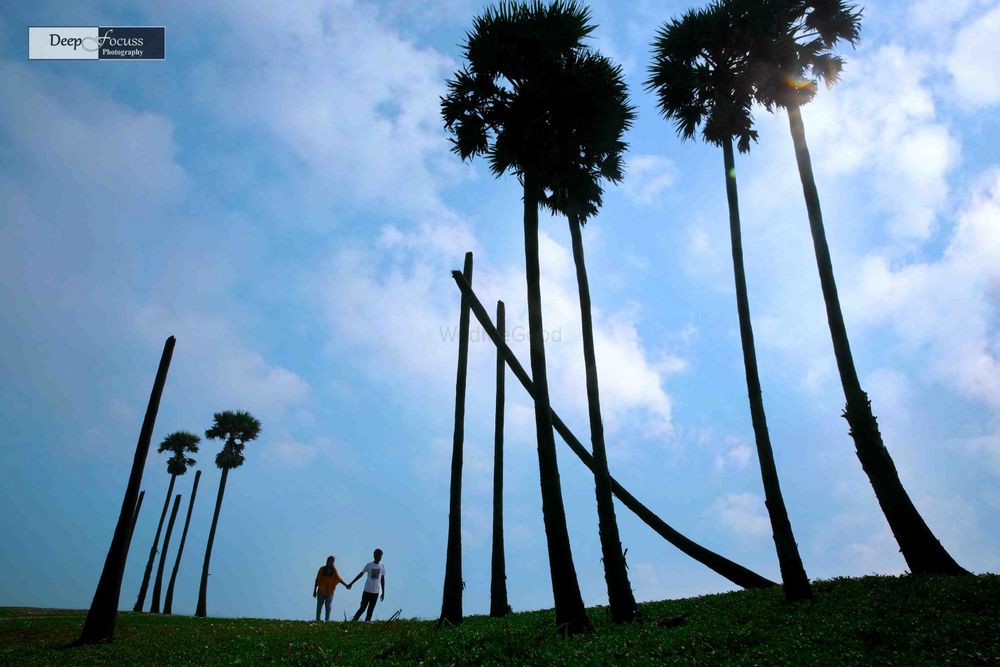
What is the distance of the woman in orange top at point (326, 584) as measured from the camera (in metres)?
23.5

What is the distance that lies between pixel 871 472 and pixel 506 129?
43.7 feet

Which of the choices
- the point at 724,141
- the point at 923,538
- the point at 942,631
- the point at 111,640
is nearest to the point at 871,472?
the point at 923,538

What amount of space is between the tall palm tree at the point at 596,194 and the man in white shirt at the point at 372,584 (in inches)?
383

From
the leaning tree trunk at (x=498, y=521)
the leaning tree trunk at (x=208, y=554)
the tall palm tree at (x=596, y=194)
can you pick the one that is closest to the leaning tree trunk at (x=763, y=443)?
the tall palm tree at (x=596, y=194)

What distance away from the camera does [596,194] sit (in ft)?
60.5

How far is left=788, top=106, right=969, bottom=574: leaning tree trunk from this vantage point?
14.3m

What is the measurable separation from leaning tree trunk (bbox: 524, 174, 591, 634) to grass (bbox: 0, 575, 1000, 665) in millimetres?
690

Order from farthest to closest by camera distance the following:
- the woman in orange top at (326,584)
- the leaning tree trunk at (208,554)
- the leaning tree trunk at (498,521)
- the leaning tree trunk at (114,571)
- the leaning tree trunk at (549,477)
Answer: the leaning tree trunk at (208,554)
the woman in orange top at (326,584)
the leaning tree trunk at (498,521)
the leaning tree trunk at (114,571)
the leaning tree trunk at (549,477)

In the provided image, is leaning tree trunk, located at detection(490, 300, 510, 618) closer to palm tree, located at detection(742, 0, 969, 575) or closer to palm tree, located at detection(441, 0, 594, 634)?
palm tree, located at detection(441, 0, 594, 634)

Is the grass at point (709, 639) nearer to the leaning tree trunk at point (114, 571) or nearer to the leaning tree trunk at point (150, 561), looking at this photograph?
the leaning tree trunk at point (114, 571)

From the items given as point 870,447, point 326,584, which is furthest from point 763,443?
point 326,584

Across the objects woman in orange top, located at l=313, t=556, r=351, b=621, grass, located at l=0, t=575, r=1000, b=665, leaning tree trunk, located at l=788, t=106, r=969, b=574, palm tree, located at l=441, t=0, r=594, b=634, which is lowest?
grass, located at l=0, t=575, r=1000, b=665

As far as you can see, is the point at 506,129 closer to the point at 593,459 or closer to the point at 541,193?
the point at 541,193

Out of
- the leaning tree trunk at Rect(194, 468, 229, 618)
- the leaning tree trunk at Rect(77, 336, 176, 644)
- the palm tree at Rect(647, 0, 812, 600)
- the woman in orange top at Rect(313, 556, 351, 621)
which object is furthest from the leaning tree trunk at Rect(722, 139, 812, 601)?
the leaning tree trunk at Rect(194, 468, 229, 618)
